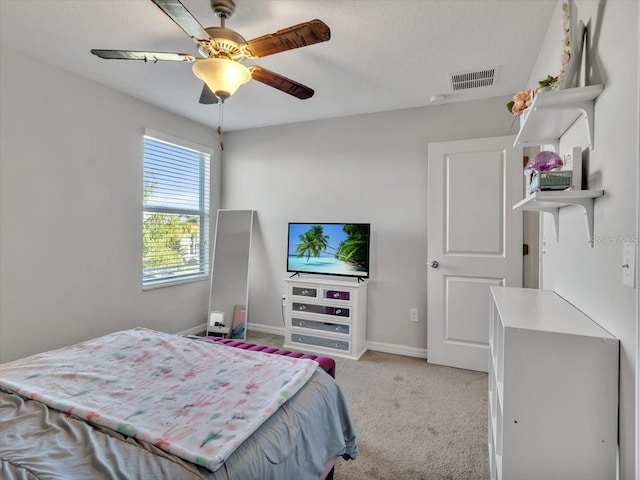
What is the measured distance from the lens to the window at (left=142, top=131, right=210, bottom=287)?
3.42m

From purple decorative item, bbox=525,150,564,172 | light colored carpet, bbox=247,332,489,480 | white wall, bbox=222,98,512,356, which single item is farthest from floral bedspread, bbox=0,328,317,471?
white wall, bbox=222,98,512,356

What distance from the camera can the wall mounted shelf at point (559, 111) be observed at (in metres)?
1.16

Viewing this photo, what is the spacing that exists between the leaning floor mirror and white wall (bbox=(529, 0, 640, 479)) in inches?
126

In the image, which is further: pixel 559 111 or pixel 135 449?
pixel 559 111

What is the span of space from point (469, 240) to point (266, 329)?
2.53 meters

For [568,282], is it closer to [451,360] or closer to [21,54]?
[451,360]

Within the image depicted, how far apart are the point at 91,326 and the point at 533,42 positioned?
399 centimetres

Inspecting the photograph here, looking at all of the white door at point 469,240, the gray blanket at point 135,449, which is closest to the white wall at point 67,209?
the gray blanket at point 135,449

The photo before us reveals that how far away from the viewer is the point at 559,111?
4.25 feet

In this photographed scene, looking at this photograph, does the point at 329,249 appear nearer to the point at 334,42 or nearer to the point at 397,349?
the point at 397,349

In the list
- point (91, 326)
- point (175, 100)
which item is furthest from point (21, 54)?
point (91, 326)

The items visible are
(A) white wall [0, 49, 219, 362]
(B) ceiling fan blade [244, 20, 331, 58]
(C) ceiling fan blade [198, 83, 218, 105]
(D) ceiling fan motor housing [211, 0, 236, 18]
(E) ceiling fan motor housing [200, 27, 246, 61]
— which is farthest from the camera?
(A) white wall [0, 49, 219, 362]

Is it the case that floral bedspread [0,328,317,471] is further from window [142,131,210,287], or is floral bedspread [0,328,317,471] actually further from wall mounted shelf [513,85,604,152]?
window [142,131,210,287]

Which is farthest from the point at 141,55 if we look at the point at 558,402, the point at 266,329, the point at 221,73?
the point at 266,329
